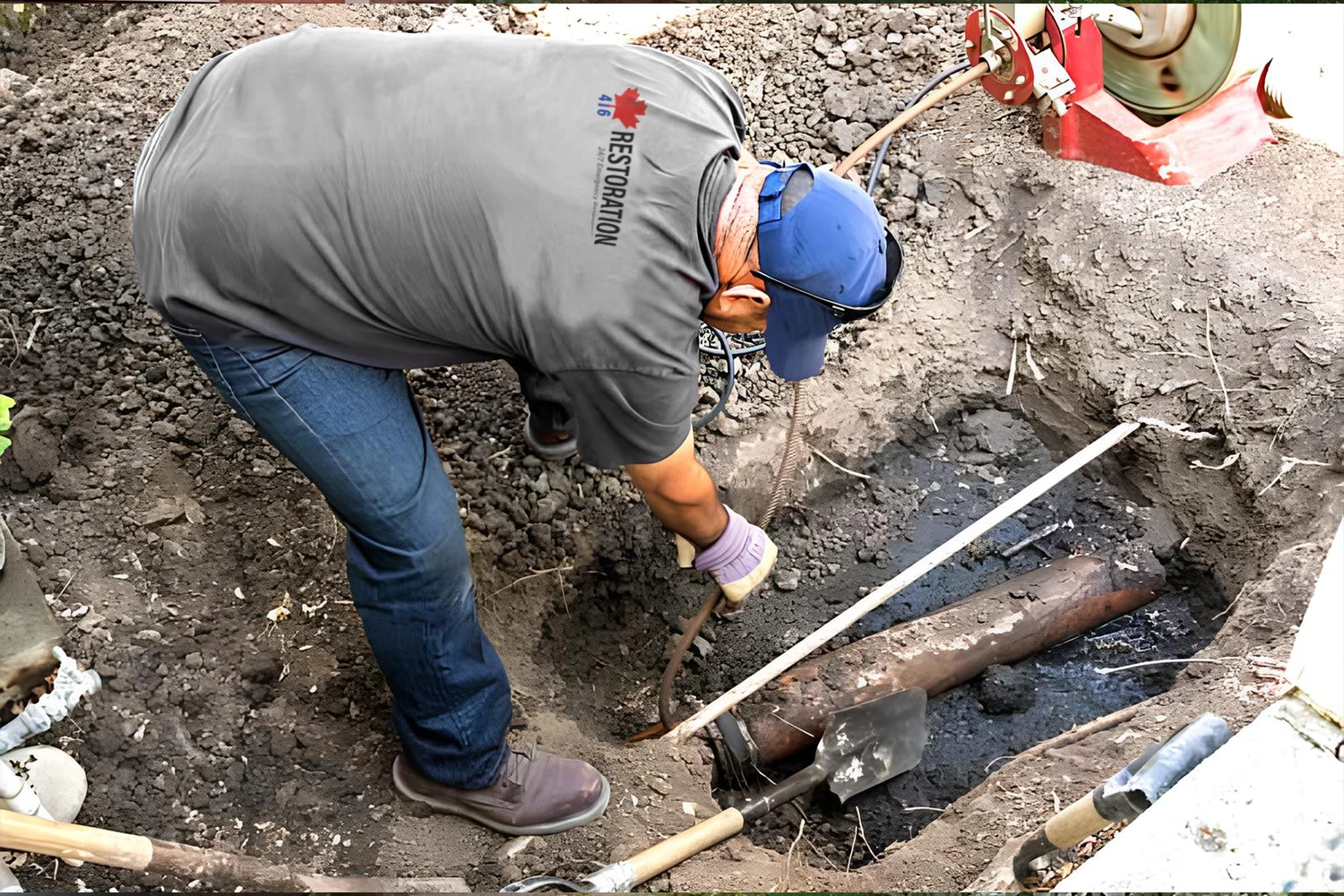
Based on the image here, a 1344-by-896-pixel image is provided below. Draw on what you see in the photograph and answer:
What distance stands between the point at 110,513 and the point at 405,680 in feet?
3.37

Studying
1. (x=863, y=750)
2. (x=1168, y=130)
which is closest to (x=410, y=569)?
(x=863, y=750)

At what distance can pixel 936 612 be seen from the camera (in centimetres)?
331

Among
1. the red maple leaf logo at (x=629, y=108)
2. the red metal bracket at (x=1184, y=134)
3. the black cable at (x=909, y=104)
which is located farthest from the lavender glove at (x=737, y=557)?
the red metal bracket at (x=1184, y=134)

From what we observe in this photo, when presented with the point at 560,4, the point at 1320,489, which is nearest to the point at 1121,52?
the point at 1320,489

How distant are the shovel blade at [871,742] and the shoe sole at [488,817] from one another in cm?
70

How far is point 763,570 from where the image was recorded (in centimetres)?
273

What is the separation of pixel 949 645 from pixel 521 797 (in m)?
1.32

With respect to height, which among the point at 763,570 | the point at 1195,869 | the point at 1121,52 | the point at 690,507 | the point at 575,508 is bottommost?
the point at 575,508

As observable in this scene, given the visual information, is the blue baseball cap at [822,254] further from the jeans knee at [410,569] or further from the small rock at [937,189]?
the small rock at [937,189]

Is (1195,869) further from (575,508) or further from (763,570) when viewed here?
(575,508)

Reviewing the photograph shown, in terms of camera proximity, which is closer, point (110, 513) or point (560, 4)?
point (110, 513)

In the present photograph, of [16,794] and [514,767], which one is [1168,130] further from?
[16,794]

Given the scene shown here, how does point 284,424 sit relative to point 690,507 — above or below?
above

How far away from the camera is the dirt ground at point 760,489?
8.50 ft
